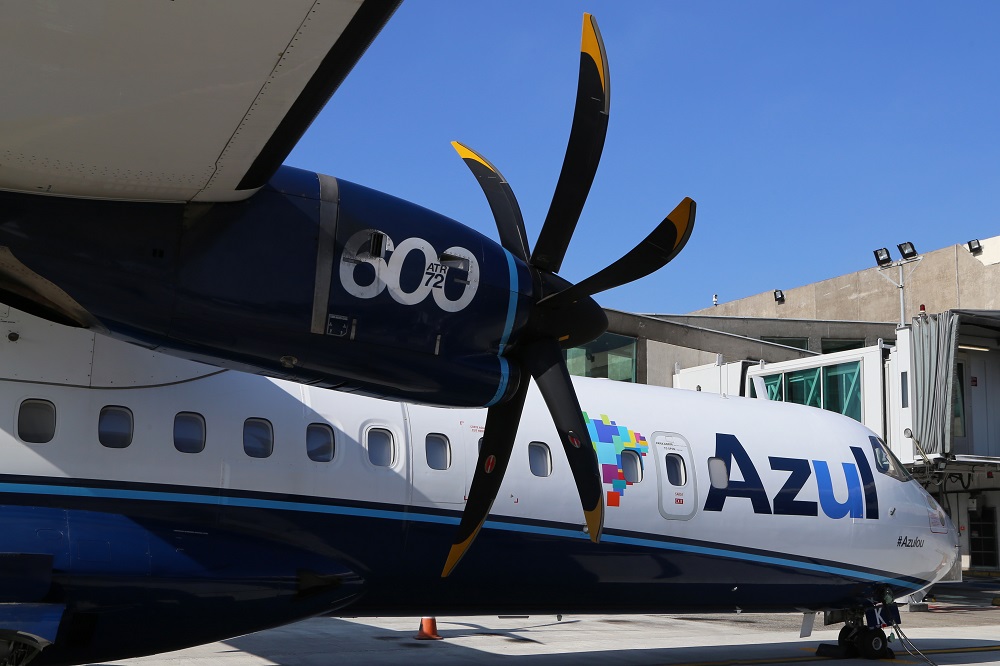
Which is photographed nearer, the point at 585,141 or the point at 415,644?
the point at 585,141

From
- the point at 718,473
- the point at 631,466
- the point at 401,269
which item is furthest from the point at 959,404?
the point at 401,269

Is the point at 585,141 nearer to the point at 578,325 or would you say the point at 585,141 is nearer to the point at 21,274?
the point at 578,325

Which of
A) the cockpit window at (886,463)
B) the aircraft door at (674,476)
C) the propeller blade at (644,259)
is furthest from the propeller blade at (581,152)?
the cockpit window at (886,463)

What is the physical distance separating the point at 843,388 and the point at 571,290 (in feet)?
65.8

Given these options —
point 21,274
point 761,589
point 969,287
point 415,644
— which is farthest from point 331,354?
point 969,287

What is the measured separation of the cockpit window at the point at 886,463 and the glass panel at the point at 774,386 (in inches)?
569

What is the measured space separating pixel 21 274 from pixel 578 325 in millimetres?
4289

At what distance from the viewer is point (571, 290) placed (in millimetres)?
8234

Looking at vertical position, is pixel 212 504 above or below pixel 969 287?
below

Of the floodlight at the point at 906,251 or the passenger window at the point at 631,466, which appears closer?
the passenger window at the point at 631,466

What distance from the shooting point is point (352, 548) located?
369 inches

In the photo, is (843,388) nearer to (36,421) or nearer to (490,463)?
(490,463)

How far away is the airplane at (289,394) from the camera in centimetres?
523

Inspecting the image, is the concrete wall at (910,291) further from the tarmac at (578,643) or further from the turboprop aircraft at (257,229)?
the turboprop aircraft at (257,229)
